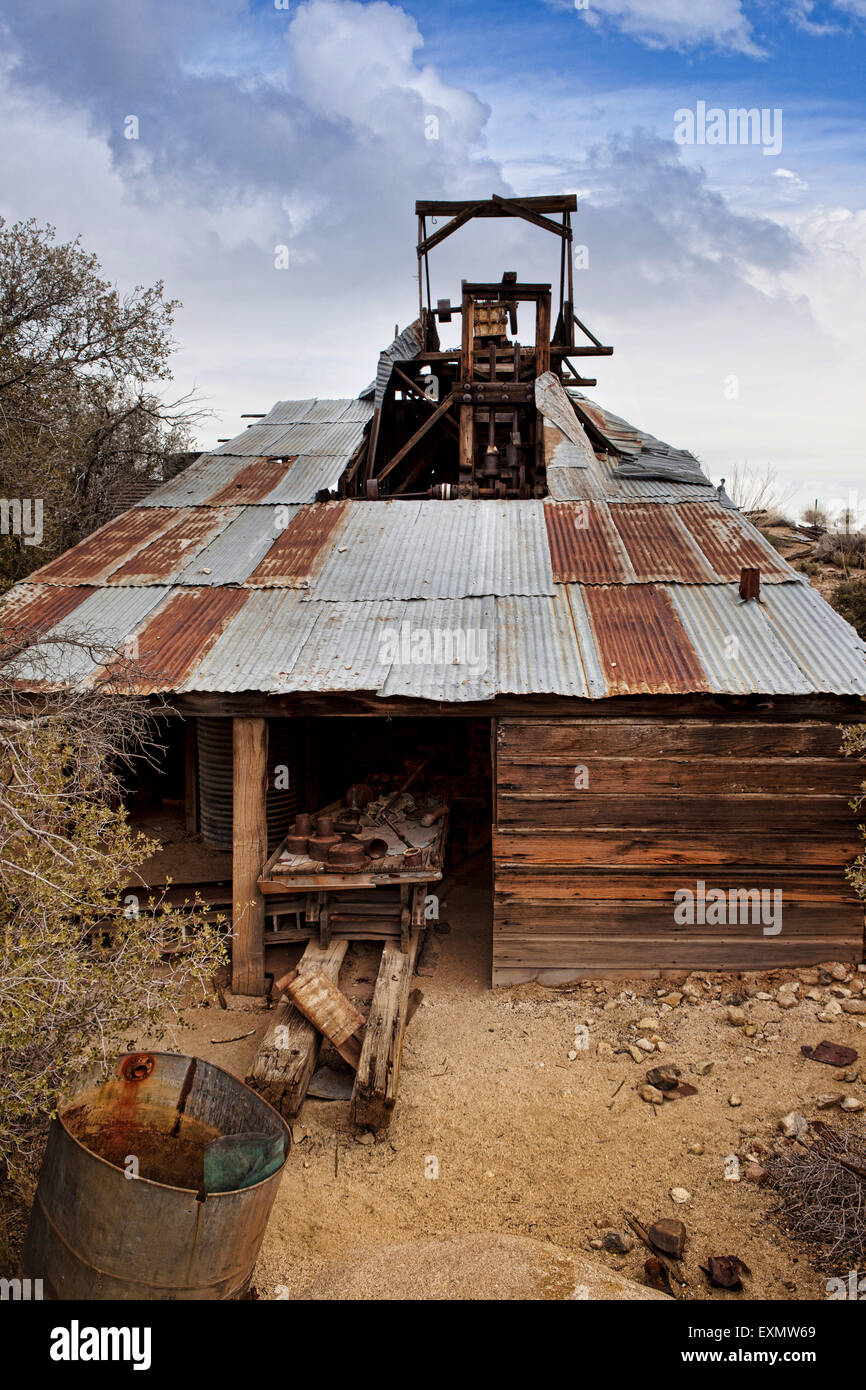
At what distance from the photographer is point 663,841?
309 inches

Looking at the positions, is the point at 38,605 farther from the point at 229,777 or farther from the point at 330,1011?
the point at 330,1011

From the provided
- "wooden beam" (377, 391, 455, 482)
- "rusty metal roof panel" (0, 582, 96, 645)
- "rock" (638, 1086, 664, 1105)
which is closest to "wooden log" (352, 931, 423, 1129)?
"rock" (638, 1086, 664, 1105)

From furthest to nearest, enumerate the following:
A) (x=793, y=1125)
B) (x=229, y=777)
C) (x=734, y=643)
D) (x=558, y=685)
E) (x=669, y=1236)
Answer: (x=229, y=777), (x=734, y=643), (x=558, y=685), (x=793, y=1125), (x=669, y=1236)

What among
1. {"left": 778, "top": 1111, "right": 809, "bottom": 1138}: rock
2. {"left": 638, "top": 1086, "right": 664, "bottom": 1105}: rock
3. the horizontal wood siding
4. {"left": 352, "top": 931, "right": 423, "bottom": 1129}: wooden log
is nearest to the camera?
{"left": 778, "top": 1111, "right": 809, "bottom": 1138}: rock

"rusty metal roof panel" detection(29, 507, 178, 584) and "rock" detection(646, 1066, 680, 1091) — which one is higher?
"rusty metal roof panel" detection(29, 507, 178, 584)

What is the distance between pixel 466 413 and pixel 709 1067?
10.1 metres

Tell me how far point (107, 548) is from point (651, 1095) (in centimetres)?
906

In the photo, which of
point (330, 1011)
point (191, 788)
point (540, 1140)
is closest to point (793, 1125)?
point (540, 1140)

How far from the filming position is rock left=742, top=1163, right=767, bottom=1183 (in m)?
5.47

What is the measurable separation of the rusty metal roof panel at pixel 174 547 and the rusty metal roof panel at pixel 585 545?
452 centimetres

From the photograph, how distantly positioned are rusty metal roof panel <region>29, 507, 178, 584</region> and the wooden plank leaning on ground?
19.2ft

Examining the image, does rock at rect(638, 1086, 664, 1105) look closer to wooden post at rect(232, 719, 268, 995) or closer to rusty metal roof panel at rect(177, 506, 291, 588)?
wooden post at rect(232, 719, 268, 995)

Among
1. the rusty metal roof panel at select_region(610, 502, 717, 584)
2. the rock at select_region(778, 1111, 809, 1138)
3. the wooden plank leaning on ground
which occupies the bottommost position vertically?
the rock at select_region(778, 1111, 809, 1138)

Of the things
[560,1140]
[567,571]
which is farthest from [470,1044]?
[567,571]
